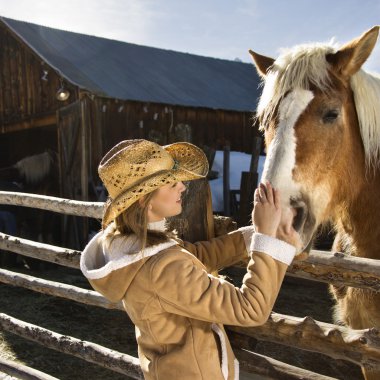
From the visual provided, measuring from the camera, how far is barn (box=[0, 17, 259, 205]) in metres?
10.3

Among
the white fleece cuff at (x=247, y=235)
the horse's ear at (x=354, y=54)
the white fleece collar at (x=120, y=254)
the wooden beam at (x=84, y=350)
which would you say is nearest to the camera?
the white fleece collar at (x=120, y=254)

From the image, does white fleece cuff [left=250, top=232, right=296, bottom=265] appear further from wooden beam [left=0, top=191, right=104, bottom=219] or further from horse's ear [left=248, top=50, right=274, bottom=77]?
wooden beam [left=0, top=191, right=104, bottom=219]

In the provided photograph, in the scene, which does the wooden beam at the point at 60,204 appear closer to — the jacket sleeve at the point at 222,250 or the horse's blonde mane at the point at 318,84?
the jacket sleeve at the point at 222,250

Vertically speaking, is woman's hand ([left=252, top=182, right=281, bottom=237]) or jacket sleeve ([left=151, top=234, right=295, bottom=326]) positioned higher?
woman's hand ([left=252, top=182, right=281, bottom=237])

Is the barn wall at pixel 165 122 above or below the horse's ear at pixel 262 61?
below

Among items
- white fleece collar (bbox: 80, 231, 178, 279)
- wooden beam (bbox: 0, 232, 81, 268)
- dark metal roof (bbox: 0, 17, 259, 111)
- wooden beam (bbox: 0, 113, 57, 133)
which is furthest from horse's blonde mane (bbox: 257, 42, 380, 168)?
wooden beam (bbox: 0, 113, 57, 133)

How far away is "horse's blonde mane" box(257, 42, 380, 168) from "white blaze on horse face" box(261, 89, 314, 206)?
57 millimetres

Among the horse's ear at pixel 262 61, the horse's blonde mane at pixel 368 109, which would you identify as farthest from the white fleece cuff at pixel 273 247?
the horse's ear at pixel 262 61

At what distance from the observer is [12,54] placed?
525 inches

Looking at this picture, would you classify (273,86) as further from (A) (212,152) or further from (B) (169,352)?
(A) (212,152)

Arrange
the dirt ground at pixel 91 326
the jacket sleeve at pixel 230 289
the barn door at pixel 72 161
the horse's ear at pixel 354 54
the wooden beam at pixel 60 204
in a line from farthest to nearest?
1. the barn door at pixel 72 161
2. the dirt ground at pixel 91 326
3. the wooden beam at pixel 60 204
4. the horse's ear at pixel 354 54
5. the jacket sleeve at pixel 230 289

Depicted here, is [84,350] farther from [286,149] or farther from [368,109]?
[368,109]

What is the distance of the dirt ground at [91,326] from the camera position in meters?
4.38

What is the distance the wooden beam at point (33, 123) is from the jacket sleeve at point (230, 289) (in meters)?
11.4
